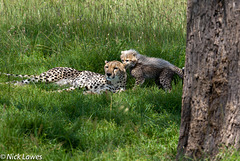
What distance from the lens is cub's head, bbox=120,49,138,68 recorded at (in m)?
5.18

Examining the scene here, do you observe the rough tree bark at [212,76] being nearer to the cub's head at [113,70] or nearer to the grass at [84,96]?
the grass at [84,96]

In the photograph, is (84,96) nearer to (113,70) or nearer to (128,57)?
(113,70)

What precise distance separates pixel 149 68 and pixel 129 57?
37 cm

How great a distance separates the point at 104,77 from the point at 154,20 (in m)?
1.85

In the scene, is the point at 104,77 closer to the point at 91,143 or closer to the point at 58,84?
the point at 58,84

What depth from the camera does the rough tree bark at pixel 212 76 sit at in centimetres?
234

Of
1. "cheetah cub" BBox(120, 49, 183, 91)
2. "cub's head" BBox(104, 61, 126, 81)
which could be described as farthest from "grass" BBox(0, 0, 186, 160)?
"cub's head" BBox(104, 61, 126, 81)

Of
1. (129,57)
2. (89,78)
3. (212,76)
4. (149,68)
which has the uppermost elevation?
(212,76)

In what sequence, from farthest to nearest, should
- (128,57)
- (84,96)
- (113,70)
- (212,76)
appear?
(128,57) < (113,70) < (84,96) < (212,76)

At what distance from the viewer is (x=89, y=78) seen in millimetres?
5172

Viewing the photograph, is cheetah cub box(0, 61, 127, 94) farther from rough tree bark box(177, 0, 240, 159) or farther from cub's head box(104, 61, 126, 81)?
rough tree bark box(177, 0, 240, 159)

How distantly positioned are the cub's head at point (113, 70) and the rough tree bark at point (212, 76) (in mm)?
2529

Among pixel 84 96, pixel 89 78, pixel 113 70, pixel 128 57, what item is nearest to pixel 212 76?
pixel 84 96

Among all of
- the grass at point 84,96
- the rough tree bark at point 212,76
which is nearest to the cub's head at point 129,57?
the grass at point 84,96
